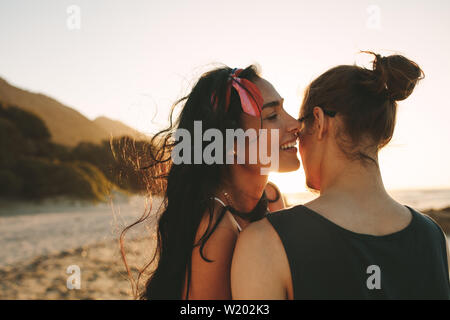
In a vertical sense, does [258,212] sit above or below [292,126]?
below

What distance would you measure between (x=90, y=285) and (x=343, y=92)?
6.80 metres

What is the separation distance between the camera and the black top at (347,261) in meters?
1.34

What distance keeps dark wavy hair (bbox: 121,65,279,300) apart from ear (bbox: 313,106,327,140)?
794 millimetres

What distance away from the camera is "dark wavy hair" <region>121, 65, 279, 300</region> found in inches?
82.4

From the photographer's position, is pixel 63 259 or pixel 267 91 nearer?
pixel 267 91

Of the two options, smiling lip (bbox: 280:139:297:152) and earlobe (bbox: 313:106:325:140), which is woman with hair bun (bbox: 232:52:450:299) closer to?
earlobe (bbox: 313:106:325:140)

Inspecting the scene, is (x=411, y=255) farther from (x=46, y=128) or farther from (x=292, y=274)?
(x=46, y=128)

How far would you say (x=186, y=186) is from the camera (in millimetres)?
2330

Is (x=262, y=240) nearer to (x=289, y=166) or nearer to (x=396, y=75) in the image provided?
(x=396, y=75)

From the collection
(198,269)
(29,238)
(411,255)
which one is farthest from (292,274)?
(29,238)

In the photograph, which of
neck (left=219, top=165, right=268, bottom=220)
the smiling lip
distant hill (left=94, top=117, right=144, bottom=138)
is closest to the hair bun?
the smiling lip

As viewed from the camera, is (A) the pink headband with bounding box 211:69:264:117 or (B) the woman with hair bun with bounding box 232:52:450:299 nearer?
(B) the woman with hair bun with bounding box 232:52:450:299

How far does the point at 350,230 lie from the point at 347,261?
0.13m

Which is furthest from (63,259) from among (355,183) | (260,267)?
(355,183)
